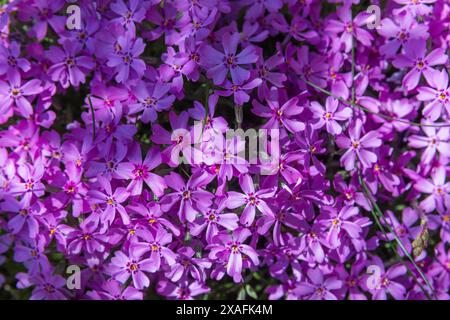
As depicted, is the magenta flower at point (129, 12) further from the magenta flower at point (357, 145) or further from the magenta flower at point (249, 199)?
the magenta flower at point (357, 145)

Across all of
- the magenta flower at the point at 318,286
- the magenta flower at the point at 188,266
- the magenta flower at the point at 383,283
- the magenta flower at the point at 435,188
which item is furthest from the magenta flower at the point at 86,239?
the magenta flower at the point at 435,188

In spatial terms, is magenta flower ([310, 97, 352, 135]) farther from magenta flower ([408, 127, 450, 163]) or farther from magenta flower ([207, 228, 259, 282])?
magenta flower ([207, 228, 259, 282])

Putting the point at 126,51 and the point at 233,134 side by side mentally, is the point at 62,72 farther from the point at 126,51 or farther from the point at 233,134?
the point at 233,134

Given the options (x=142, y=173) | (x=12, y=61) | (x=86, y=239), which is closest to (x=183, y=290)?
(x=86, y=239)

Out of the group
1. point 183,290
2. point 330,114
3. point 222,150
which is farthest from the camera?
point 183,290

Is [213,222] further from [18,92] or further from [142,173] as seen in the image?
[18,92]

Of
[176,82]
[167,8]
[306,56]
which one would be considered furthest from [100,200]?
[306,56]
